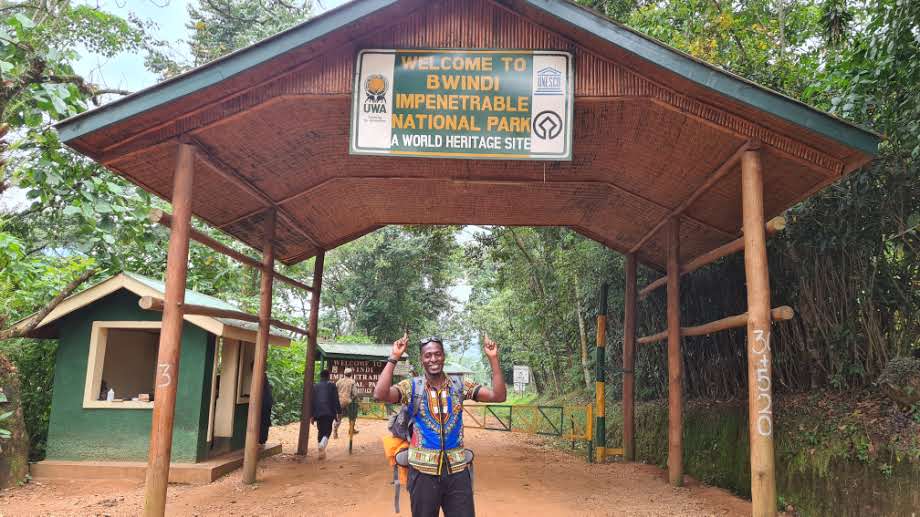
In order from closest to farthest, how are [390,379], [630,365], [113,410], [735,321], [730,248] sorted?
[390,379] < [735,321] < [730,248] < [113,410] < [630,365]

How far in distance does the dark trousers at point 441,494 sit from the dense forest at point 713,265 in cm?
413

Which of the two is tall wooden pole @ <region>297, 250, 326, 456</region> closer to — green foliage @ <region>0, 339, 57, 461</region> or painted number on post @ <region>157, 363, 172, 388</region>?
green foliage @ <region>0, 339, 57, 461</region>

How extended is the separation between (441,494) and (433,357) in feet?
2.80

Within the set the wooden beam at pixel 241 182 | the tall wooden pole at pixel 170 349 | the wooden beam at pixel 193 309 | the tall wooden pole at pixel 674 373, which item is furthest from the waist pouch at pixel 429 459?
the tall wooden pole at pixel 674 373

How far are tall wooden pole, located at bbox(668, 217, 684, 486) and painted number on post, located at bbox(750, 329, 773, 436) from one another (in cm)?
284

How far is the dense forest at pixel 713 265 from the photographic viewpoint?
611 cm

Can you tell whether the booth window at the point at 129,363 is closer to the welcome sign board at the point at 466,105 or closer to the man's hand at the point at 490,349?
the welcome sign board at the point at 466,105

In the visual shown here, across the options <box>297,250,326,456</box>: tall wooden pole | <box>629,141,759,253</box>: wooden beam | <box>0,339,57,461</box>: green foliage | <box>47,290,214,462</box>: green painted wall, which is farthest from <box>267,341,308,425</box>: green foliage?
<box>629,141,759,253</box>: wooden beam

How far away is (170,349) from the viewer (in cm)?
560

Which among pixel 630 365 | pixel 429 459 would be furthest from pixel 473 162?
pixel 630 365

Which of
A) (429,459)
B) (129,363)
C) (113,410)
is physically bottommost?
(113,410)

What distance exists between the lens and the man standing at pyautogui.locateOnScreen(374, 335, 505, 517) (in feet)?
13.1

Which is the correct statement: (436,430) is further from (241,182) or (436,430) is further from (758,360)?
(241,182)

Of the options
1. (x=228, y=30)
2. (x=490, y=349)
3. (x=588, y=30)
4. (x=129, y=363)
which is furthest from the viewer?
(x=228, y=30)
